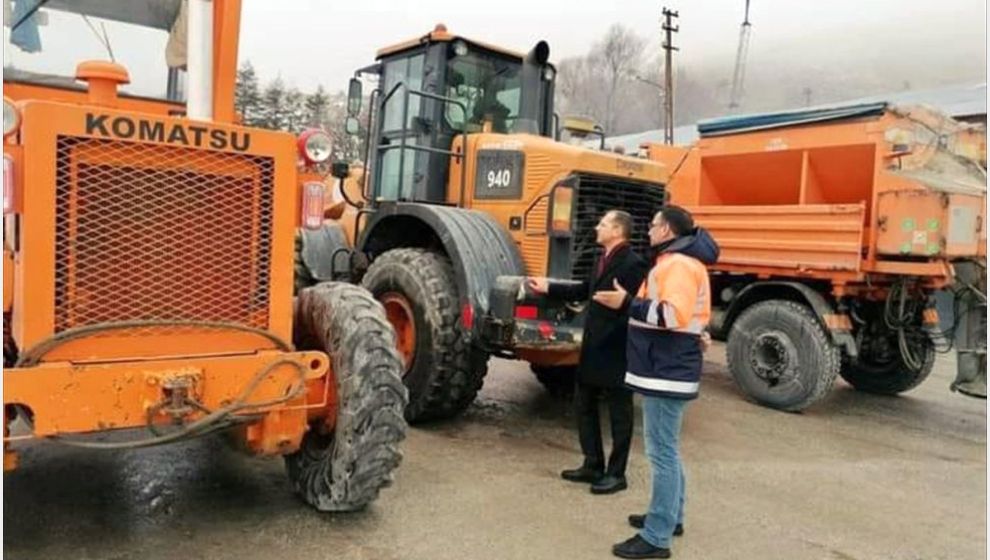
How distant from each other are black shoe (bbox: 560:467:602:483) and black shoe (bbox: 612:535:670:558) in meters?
0.89

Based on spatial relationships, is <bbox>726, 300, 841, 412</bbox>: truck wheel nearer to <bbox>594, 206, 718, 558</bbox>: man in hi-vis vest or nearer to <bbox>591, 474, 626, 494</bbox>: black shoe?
<bbox>591, 474, 626, 494</bbox>: black shoe

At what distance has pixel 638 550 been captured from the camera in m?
3.58

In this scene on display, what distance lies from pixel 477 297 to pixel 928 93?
2021 centimetres

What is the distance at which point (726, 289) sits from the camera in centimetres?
754

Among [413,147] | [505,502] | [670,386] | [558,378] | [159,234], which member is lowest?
[505,502]

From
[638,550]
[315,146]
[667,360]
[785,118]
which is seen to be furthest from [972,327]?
[315,146]

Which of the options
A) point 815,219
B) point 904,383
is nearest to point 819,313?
point 815,219

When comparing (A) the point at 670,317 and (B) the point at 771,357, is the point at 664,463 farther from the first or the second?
(B) the point at 771,357

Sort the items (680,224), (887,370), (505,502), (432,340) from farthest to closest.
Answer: (887,370)
(432,340)
(505,502)
(680,224)

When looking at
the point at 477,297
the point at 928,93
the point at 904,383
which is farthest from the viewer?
the point at 928,93

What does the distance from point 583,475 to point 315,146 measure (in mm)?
2283

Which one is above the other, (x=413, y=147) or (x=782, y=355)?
(x=413, y=147)

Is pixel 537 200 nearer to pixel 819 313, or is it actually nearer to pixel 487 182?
pixel 487 182

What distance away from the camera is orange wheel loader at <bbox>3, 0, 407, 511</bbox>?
2.99 metres
